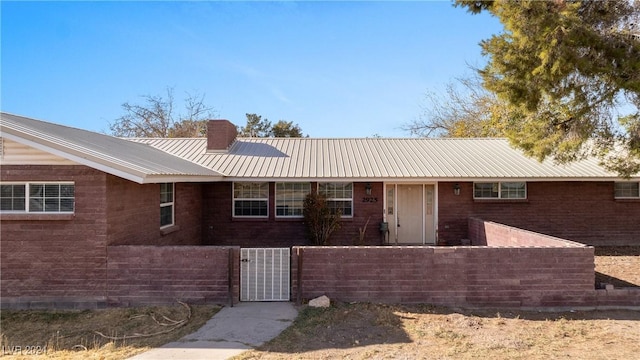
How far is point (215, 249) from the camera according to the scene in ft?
23.9

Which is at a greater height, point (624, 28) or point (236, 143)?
point (624, 28)

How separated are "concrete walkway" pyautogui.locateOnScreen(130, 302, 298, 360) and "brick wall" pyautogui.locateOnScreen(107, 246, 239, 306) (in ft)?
1.69

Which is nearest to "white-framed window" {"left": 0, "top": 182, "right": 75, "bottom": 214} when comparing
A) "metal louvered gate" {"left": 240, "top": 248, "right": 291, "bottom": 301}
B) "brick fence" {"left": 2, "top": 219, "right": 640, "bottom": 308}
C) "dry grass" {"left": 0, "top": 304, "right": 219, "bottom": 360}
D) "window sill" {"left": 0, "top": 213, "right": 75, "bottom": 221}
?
"window sill" {"left": 0, "top": 213, "right": 75, "bottom": 221}

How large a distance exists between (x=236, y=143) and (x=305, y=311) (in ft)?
35.2

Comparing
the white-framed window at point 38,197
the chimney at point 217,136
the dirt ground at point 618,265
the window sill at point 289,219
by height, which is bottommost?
the dirt ground at point 618,265

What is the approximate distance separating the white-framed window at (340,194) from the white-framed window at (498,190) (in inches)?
164

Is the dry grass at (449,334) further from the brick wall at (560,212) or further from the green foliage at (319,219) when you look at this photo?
the brick wall at (560,212)

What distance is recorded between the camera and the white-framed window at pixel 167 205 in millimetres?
10297

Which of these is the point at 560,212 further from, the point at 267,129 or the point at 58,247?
the point at 267,129

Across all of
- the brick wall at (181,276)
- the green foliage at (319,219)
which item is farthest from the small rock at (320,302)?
the green foliage at (319,219)

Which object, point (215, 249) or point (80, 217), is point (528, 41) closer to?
point (215, 249)

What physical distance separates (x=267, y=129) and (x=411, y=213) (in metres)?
29.0

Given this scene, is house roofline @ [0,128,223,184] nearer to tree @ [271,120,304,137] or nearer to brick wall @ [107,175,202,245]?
brick wall @ [107,175,202,245]

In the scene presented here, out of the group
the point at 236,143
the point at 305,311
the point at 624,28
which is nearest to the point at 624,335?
the point at 305,311
